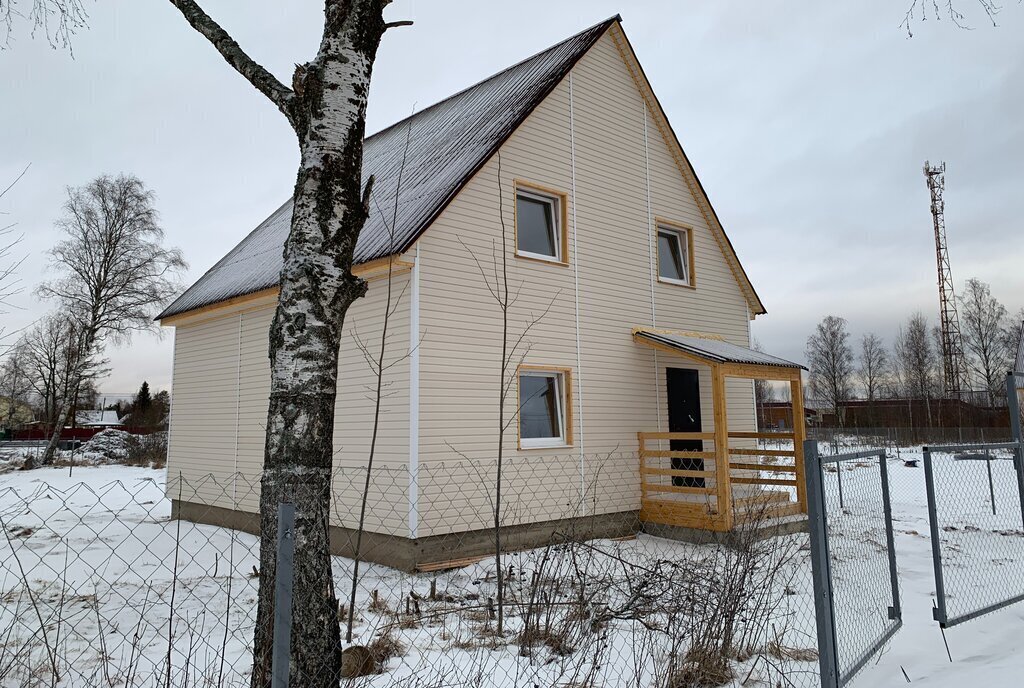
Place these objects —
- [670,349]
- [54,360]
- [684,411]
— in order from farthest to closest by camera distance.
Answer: [54,360]
[684,411]
[670,349]

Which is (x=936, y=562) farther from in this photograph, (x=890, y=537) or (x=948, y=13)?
(x=948, y=13)

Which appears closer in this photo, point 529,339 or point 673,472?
point 529,339

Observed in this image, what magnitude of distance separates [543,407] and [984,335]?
169 ft

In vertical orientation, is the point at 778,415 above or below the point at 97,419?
below

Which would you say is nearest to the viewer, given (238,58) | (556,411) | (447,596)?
(238,58)

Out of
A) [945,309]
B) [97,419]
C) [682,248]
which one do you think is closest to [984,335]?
[945,309]

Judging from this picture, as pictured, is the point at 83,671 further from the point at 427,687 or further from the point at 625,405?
the point at 625,405

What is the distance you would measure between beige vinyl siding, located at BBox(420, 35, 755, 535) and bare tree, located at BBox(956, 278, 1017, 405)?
147 ft

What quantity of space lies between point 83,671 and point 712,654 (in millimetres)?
4257

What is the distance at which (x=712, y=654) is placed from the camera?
439 centimetres

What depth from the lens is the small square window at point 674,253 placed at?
42.7 feet

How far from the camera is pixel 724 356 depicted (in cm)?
1043

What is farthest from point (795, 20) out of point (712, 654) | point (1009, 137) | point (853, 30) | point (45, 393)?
point (45, 393)

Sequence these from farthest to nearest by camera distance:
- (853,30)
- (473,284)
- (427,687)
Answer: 1. (473,284)
2. (853,30)
3. (427,687)
